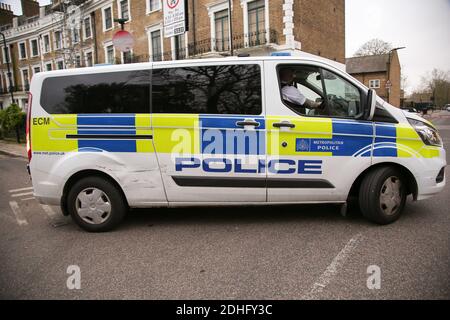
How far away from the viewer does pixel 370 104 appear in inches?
154

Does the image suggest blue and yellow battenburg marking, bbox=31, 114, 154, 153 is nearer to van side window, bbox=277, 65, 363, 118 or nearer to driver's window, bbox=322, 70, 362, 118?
van side window, bbox=277, 65, 363, 118

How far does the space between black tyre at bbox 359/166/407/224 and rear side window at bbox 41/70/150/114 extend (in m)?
2.82

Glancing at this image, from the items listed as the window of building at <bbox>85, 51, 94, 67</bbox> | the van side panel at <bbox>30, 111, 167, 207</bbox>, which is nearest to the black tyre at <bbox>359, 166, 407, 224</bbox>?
the van side panel at <bbox>30, 111, 167, 207</bbox>

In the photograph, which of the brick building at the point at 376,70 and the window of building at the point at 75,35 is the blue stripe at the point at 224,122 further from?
the brick building at the point at 376,70

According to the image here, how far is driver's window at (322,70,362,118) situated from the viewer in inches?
159

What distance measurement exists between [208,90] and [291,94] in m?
1.00

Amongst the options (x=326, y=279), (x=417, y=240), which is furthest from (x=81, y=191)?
(x=417, y=240)

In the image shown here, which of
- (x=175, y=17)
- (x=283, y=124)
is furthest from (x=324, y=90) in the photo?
(x=175, y=17)

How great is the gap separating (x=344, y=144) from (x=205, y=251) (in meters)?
2.02

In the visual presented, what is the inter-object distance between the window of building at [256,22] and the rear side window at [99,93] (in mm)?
15001

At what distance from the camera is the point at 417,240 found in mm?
3615

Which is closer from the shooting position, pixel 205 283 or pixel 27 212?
pixel 205 283

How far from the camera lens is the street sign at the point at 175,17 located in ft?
28.8
